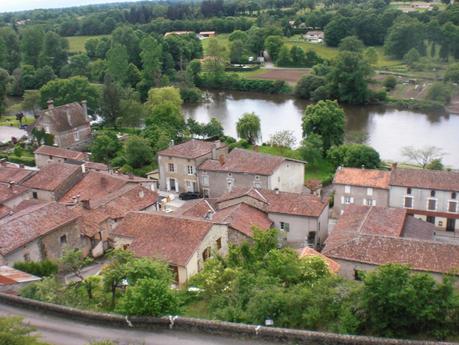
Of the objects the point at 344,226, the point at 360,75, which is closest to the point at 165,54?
the point at 360,75

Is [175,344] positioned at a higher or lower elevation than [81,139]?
higher

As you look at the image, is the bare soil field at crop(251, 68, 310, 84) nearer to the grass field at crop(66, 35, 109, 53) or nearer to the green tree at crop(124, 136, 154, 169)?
the grass field at crop(66, 35, 109, 53)

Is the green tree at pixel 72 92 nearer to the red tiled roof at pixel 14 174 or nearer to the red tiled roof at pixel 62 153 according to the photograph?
the red tiled roof at pixel 62 153

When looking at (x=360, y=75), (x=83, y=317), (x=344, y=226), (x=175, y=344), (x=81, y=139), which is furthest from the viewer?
(x=360, y=75)

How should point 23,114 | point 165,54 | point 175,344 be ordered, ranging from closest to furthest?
point 175,344
point 23,114
point 165,54

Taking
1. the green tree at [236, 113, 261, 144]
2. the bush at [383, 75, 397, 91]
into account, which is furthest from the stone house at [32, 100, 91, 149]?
the bush at [383, 75, 397, 91]

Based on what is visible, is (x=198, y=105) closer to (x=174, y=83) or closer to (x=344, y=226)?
(x=174, y=83)

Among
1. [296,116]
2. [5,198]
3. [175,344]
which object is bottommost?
[296,116]
